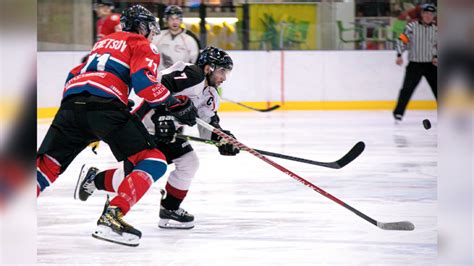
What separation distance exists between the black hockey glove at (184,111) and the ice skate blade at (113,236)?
464mm

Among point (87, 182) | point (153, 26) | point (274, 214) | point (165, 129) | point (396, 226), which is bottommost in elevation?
point (274, 214)

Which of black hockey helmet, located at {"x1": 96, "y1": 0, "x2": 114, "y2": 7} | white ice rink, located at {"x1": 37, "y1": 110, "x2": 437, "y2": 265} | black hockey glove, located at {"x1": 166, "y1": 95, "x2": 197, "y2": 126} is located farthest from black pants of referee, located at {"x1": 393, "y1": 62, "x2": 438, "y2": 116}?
black hockey glove, located at {"x1": 166, "y1": 95, "x2": 197, "y2": 126}

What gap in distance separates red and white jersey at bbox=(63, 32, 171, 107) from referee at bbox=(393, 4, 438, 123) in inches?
243

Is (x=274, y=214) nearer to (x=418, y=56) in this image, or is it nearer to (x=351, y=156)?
(x=351, y=156)

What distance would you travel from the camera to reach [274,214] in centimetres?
389

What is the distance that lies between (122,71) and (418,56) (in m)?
6.37

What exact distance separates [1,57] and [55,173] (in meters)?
1.95

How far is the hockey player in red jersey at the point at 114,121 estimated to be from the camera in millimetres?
2926

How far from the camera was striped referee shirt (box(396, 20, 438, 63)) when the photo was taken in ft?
29.1

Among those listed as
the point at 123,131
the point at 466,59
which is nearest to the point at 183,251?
the point at 123,131

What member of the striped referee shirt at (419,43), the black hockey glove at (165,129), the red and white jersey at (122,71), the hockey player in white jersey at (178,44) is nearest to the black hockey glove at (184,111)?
the black hockey glove at (165,129)

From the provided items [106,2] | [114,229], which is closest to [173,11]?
[106,2]

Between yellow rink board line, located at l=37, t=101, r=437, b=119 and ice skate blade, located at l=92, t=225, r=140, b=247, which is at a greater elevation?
ice skate blade, located at l=92, t=225, r=140, b=247

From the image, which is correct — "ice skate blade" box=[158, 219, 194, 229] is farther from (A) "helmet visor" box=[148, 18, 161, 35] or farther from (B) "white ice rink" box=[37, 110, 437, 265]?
(A) "helmet visor" box=[148, 18, 161, 35]
